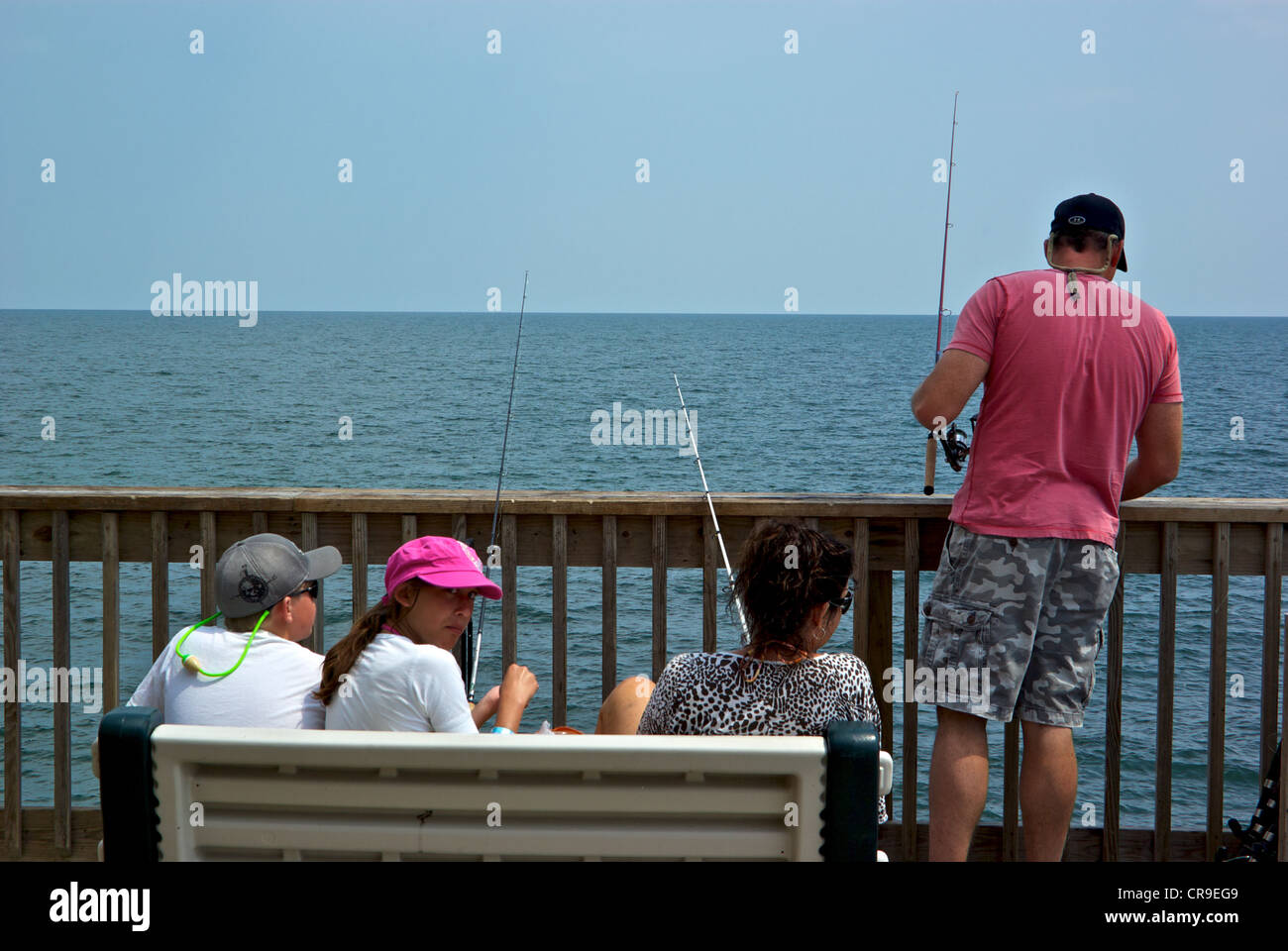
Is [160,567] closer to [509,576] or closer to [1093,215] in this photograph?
[509,576]

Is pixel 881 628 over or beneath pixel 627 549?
beneath

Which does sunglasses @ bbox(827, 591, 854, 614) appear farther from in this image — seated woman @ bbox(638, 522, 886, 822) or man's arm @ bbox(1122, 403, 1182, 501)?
man's arm @ bbox(1122, 403, 1182, 501)

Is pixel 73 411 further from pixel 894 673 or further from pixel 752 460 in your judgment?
pixel 894 673

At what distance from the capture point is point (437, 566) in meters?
2.14

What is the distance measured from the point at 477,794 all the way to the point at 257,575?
2.89 feet

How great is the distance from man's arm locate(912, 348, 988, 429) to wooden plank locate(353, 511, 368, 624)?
1.28 metres

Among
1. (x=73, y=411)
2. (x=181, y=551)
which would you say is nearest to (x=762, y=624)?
(x=181, y=551)

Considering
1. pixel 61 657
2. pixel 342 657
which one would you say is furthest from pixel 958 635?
pixel 61 657

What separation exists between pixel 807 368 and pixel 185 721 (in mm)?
70312

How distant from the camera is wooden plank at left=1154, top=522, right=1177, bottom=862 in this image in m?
2.65

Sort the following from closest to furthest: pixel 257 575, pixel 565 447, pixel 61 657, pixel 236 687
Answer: pixel 236 687, pixel 257 575, pixel 61 657, pixel 565 447

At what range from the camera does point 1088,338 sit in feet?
7.91

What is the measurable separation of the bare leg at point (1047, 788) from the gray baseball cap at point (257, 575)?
1.54 m

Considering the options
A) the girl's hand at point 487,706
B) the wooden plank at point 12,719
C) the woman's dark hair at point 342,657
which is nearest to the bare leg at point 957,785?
the girl's hand at point 487,706
